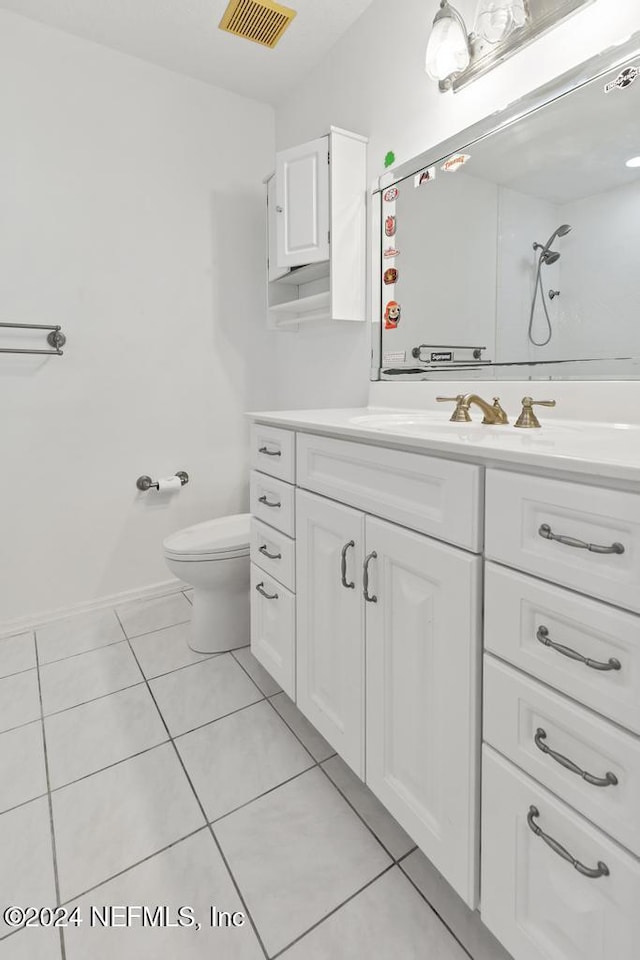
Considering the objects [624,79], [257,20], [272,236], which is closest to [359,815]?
[624,79]

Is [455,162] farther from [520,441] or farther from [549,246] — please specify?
[520,441]

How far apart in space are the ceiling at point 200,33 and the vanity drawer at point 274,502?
1.74 metres

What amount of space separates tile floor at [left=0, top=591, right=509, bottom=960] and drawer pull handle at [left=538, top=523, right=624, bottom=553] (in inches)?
30.2

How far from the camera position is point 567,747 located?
68 centimetres

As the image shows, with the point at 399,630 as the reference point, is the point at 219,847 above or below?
below

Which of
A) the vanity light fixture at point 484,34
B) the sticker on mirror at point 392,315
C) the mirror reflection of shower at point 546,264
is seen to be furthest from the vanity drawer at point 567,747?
the vanity light fixture at point 484,34

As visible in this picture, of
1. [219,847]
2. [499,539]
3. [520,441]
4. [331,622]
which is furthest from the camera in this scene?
[331,622]

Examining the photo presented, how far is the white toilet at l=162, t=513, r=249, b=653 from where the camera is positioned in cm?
176

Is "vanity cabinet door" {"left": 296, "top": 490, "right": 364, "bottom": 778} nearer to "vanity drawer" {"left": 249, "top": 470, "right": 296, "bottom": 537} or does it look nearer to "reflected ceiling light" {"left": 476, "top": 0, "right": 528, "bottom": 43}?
"vanity drawer" {"left": 249, "top": 470, "right": 296, "bottom": 537}

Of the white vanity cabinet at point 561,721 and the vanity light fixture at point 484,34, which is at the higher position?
the vanity light fixture at point 484,34

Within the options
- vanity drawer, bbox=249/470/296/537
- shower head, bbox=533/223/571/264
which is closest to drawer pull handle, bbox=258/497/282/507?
vanity drawer, bbox=249/470/296/537

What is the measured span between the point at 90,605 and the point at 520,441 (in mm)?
2025

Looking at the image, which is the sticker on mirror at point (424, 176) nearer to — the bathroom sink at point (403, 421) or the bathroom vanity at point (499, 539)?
the bathroom vanity at point (499, 539)

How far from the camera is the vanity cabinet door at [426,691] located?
32.1 inches
